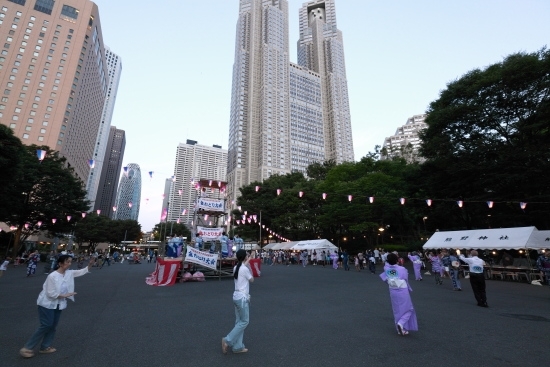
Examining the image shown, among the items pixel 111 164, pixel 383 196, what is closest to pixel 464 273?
pixel 383 196

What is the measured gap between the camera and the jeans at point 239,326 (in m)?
4.62

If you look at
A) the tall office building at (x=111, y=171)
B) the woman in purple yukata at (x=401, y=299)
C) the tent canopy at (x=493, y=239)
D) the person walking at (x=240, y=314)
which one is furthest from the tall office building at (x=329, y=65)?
the tall office building at (x=111, y=171)

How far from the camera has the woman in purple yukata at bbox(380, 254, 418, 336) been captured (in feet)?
19.0

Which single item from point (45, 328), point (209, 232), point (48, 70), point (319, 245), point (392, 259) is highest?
point (48, 70)

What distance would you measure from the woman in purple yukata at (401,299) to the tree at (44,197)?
118 ft

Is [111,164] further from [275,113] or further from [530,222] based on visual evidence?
[530,222]

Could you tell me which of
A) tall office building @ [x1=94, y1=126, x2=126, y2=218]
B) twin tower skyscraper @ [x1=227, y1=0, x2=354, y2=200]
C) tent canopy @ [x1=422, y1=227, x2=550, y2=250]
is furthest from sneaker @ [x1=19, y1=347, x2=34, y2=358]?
tall office building @ [x1=94, y1=126, x2=126, y2=218]

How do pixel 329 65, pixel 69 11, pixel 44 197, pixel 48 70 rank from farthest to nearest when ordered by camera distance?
pixel 329 65
pixel 69 11
pixel 48 70
pixel 44 197

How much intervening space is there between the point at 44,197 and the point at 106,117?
132m

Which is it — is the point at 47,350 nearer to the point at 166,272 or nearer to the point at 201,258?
the point at 166,272

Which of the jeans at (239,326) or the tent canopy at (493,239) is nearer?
the jeans at (239,326)

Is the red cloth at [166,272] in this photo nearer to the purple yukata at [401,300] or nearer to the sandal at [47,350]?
the sandal at [47,350]

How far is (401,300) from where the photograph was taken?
19.5ft

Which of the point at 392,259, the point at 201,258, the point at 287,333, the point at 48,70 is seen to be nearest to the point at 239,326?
the point at 287,333
